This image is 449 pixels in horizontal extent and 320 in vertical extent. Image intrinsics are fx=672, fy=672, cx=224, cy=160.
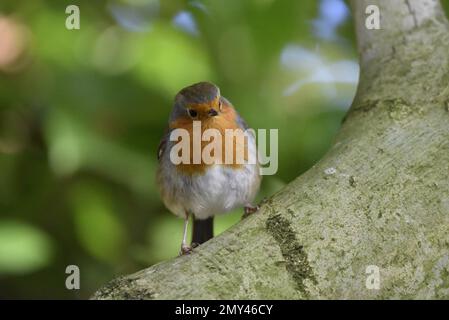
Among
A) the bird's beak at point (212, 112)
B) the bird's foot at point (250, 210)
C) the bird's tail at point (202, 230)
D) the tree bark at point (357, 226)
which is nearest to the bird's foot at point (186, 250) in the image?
the tree bark at point (357, 226)

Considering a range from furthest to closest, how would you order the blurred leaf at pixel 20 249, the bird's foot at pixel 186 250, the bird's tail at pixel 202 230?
the bird's tail at pixel 202 230 → the blurred leaf at pixel 20 249 → the bird's foot at pixel 186 250

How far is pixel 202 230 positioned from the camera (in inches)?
168

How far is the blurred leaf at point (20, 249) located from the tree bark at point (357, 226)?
1.63 meters

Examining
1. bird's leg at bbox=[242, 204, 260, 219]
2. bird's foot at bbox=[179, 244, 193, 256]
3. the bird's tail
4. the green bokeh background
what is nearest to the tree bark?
bird's foot at bbox=[179, 244, 193, 256]

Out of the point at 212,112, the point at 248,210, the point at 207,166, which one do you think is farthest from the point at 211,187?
the point at 212,112

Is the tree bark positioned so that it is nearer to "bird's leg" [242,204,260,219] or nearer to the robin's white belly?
"bird's leg" [242,204,260,219]

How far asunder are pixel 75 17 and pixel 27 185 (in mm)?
1005

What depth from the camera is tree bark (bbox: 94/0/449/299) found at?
81.8 inches

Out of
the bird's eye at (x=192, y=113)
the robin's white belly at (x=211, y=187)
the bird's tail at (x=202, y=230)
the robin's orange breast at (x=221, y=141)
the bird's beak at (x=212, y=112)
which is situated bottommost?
the bird's tail at (x=202, y=230)

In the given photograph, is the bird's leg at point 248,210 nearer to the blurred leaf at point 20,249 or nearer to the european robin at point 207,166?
the european robin at point 207,166

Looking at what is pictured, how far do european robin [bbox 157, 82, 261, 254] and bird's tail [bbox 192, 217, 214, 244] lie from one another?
1.17 ft

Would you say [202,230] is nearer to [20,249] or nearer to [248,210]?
[248,210]

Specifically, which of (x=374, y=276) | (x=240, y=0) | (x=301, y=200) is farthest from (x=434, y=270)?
(x=240, y=0)

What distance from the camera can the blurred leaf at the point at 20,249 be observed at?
3531 millimetres
